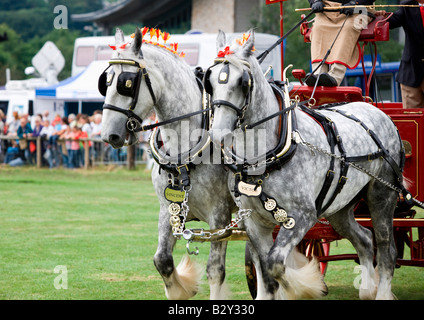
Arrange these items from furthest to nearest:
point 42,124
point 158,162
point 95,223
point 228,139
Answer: point 42,124 < point 95,223 < point 158,162 < point 228,139

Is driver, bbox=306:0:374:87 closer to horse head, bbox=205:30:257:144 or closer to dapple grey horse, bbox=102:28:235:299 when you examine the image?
dapple grey horse, bbox=102:28:235:299

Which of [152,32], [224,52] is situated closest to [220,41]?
[224,52]

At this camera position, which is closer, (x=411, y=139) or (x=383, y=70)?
(x=411, y=139)

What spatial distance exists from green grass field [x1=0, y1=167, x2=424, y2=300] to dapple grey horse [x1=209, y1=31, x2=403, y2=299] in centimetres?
114

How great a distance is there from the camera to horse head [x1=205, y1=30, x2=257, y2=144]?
16.5 feet

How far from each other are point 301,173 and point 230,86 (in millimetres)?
881

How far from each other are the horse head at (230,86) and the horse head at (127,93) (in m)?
0.57

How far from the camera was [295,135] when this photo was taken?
216 inches

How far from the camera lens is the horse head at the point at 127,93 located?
545 cm

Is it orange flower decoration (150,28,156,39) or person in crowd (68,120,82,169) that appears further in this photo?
person in crowd (68,120,82,169)

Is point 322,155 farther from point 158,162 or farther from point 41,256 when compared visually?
point 41,256
